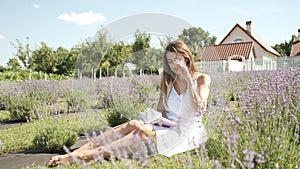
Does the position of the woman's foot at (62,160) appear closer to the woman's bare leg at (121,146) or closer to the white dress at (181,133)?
the woman's bare leg at (121,146)

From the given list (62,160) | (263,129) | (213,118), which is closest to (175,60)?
(213,118)

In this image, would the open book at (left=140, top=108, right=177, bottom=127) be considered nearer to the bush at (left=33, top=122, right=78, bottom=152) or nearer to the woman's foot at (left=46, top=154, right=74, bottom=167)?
the woman's foot at (left=46, top=154, right=74, bottom=167)

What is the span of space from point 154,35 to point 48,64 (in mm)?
22617

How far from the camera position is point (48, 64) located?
2539cm

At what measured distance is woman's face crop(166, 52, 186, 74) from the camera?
3.31m

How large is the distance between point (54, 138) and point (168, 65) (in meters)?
1.64

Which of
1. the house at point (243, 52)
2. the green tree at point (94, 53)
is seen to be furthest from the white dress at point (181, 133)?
the house at point (243, 52)

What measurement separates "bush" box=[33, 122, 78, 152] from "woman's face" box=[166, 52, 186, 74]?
5.33 feet

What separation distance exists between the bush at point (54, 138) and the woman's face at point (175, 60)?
63.9 inches

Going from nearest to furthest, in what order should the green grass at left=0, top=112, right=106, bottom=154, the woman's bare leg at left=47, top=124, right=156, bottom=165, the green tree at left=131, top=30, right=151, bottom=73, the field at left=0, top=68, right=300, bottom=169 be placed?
the field at left=0, top=68, right=300, bottom=169 → the woman's bare leg at left=47, top=124, right=156, bottom=165 → the green tree at left=131, top=30, right=151, bottom=73 → the green grass at left=0, top=112, right=106, bottom=154

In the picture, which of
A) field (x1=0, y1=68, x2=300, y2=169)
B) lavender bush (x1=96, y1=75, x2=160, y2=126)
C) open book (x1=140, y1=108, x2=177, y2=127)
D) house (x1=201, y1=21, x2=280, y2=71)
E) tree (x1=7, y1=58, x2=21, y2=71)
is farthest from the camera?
tree (x1=7, y1=58, x2=21, y2=71)

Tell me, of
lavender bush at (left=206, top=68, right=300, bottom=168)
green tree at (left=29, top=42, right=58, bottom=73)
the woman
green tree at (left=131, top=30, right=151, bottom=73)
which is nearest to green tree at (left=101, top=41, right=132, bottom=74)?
green tree at (left=131, top=30, right=151, bottom=73)

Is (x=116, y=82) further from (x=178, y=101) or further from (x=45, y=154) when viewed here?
(x=178, y=101)

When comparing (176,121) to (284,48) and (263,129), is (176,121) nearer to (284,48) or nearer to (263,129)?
(263,129)
